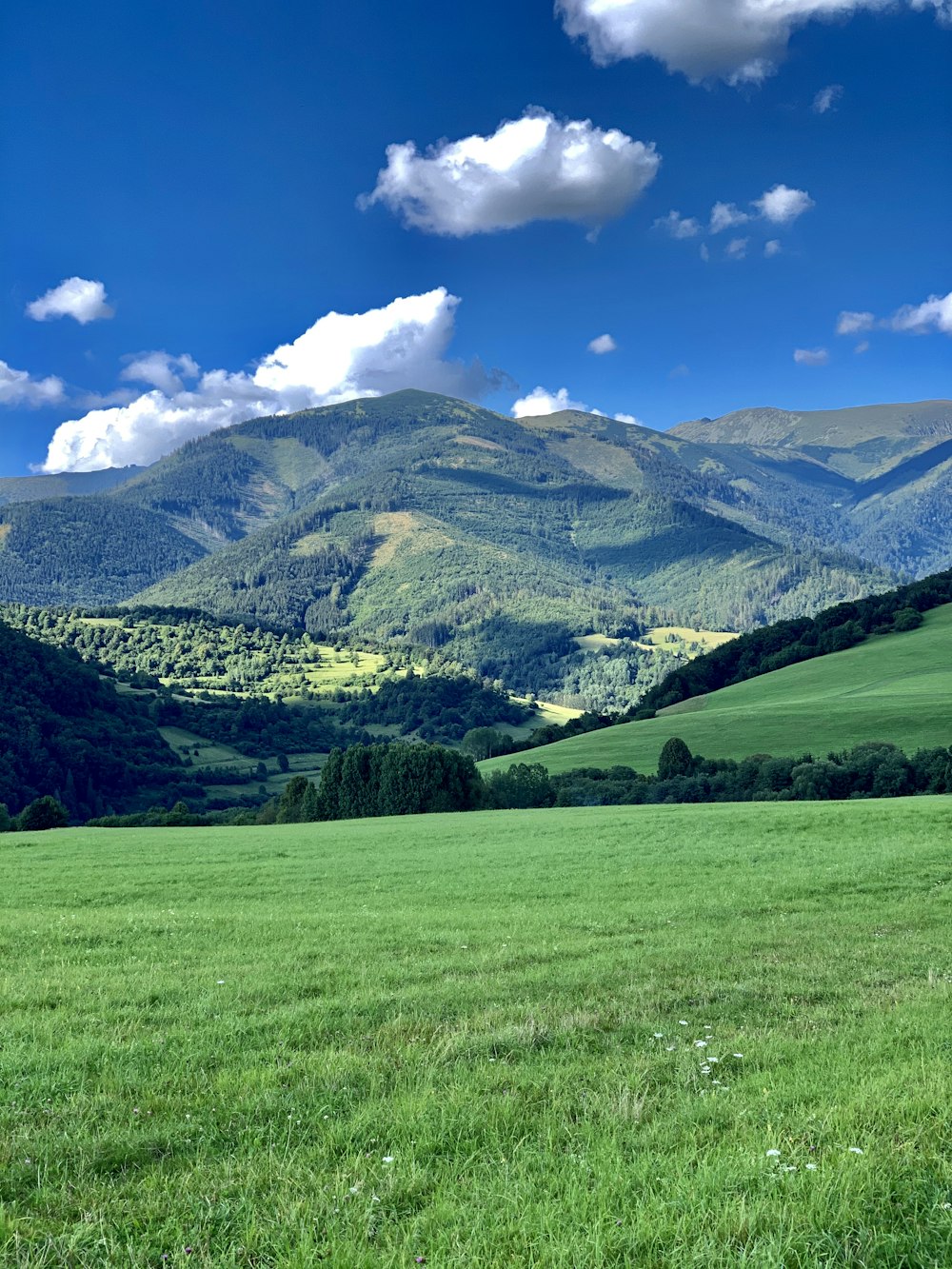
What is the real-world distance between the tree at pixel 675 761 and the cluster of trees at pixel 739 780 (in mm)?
97

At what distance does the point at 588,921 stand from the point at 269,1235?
12425mm

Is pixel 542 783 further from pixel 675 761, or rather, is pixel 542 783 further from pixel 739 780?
pixel 739 780

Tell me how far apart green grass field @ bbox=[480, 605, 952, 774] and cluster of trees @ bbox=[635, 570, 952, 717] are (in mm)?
5067

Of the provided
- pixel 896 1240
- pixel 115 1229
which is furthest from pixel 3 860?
pixel 896 1240

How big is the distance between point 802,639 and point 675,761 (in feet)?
279

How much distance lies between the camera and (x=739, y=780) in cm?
7925

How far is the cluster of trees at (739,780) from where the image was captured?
68438mm

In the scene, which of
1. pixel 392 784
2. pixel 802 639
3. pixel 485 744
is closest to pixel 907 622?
pixel 802 639

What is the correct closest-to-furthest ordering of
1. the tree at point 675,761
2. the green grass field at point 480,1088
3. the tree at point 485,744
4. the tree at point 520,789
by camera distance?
the green grass field at point 480,1088 < the tree at point 675,761 < the tree at point 520,789 < the tree at point 485,744

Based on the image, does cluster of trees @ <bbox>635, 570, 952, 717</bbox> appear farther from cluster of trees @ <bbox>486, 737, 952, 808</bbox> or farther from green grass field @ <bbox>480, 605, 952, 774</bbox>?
cluster of trees @ <bbox>486, 737, 952, 808</bbox>

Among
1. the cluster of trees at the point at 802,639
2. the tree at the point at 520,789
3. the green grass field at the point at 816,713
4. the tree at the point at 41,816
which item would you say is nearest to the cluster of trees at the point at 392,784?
the tree at the point at 520,789

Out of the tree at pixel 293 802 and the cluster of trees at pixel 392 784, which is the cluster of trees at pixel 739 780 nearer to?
the cluster of trees at pixel 392 784

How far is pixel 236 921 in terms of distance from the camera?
17.7 metres

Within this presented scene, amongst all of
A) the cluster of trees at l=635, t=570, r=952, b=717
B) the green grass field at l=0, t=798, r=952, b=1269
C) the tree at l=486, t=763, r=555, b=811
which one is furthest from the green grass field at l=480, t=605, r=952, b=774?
A: the green grass field at l=0, t=798, r=952, b=1269
